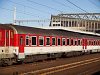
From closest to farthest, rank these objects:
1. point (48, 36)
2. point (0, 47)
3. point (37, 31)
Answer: point (0, 47) < point (37, 31) < point (48, 36)

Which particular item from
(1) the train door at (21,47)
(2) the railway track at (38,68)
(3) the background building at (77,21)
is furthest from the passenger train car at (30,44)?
(3) the background building at (77,21)

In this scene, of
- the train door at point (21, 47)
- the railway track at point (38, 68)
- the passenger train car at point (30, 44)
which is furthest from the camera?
the train door at point (21, 47)

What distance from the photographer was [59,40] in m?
34.8

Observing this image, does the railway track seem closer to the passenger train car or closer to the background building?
the passenger train car

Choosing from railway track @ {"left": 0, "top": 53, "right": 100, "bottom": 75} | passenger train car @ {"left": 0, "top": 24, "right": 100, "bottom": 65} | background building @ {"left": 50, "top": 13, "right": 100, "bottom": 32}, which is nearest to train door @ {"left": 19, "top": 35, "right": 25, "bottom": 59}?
passenger train car @ {"left": 0, "top": 24, "right": 100, "bottom": 65}

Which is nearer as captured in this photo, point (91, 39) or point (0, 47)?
point (0, 47)

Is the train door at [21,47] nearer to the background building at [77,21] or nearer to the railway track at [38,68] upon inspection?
the railway track at [38,68]

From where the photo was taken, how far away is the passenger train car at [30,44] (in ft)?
81.0

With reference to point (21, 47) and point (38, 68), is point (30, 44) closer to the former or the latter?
point (21, 47)

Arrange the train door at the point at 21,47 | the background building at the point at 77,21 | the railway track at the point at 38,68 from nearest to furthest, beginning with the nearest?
1. the railway track at the point at 38,68
2. the train door at the point at 21,47
3. the background building at the point at 77,21

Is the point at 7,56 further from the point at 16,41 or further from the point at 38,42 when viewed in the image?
the point at 38,42

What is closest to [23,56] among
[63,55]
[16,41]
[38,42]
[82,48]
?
[16,41]

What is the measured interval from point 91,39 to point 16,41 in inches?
1068

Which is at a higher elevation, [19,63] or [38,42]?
[38,42]
